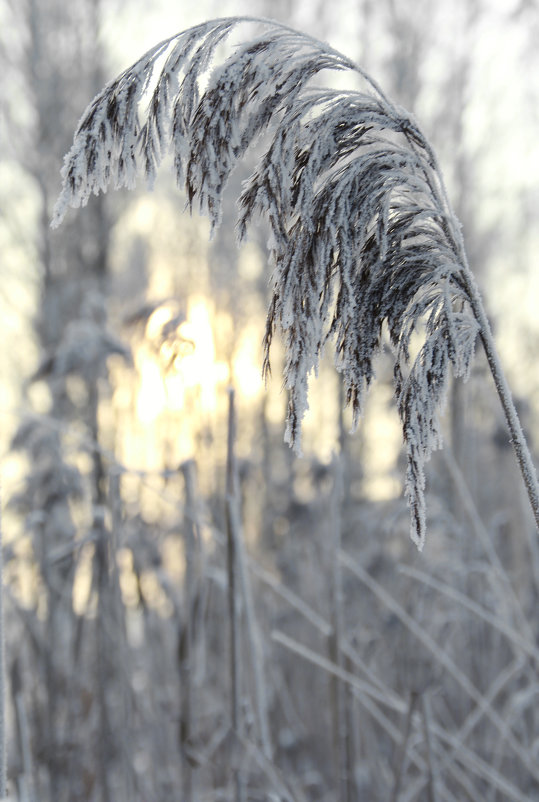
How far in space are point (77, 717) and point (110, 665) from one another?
252 mm

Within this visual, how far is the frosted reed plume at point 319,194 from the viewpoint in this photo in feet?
2.96

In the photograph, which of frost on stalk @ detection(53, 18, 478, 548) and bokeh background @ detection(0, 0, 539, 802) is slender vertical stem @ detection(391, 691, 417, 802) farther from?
frost on stalk @ detection(53, 18, 478, 548)

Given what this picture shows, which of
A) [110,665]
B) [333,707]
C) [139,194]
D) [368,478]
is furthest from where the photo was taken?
[368,478]

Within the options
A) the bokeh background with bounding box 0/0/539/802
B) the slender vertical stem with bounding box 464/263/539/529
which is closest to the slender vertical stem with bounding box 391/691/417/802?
the bokeh background with bounding box 0/0/539/802

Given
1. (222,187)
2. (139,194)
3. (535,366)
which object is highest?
(139,194)

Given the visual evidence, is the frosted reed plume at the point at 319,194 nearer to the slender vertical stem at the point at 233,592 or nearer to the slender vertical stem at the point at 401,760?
the slender vertical stem at the point at 233,592

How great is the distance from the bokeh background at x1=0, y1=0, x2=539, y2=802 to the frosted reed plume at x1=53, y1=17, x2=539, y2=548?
25.2 inches

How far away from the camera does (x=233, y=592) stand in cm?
154

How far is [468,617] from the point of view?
9.99ft

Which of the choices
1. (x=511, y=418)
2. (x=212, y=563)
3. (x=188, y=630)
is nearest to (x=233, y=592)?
(x=188, y=630)

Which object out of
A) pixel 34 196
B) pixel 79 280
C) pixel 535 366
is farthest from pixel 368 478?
pixel 34 196

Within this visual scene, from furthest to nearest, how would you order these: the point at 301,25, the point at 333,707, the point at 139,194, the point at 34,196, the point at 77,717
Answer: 1. the point at 139,194
2. the point at 301,25
3. the point at 34,196
4. the point at 77,717
5. the point at 333,707

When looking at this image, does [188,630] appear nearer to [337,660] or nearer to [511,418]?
[337,660]

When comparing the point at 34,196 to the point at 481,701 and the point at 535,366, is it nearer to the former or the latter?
the point at 535,366
